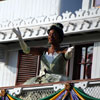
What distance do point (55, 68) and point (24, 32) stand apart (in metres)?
4.72

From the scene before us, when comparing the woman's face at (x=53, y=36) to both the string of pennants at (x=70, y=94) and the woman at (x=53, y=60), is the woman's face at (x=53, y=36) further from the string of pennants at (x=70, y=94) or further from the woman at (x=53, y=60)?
the string of pennants at (x=70, y=94)

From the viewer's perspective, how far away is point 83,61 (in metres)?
17.3

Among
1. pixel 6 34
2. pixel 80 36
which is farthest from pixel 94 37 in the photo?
pixel 6 34

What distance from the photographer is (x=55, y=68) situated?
44.7 feet

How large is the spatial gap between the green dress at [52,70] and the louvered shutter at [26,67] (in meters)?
4.73

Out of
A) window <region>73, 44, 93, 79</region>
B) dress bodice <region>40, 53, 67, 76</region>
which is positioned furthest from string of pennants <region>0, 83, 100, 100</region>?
window <region>73, 44, 93, 79</region>

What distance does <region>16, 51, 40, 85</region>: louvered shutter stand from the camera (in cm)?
1861

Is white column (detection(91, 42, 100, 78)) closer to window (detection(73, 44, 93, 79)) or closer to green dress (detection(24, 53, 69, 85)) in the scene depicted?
window (detection(73, 44, 93, 79))

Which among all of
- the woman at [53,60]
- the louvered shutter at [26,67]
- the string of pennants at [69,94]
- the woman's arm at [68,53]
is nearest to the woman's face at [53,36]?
the woman at [53,60]

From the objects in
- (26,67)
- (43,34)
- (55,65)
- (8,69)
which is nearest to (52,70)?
(55,65)

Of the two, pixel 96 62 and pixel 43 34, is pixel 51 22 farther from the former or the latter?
pixel 96 62

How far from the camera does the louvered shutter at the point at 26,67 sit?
18.6 metres

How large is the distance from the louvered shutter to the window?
4.85 feet

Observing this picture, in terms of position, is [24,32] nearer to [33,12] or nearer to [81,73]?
[33,12]
